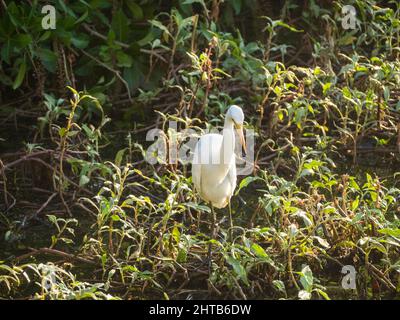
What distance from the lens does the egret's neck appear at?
3.74 meters

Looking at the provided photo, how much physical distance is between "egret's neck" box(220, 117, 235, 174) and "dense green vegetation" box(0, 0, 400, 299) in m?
0.15

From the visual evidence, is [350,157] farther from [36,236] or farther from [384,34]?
[36,236]

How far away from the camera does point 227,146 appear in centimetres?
381

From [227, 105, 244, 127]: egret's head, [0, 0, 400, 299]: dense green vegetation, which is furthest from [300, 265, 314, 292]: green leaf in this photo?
[227, 105, 244, 127]: egret's head

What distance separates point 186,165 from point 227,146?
786 millimetres

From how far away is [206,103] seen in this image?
4.71 m

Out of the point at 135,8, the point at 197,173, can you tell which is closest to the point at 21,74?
the point at 135,8

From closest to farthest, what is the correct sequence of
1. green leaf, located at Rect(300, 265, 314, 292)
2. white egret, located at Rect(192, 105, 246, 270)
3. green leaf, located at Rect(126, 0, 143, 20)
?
green leaf, located at Rect(300, 265, 314, 292)
white egret, located at Rect(192, 105, 246, 270)
green leaf, located at Rect(126, 0, 143, 20)

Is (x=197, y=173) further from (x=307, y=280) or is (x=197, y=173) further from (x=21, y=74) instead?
(x=21, y=74)

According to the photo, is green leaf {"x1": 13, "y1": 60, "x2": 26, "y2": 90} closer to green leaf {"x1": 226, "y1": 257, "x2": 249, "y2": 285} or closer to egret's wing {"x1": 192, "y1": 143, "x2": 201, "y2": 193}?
egret's wing {"x1": 192, "y1": 143, "x2": 201, "y2": 193}

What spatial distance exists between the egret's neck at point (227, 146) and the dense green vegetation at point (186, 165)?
0.15 m

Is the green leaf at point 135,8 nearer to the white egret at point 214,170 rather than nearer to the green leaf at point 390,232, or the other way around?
the white egret at point 214,170

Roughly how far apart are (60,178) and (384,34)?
2223 millimetres
